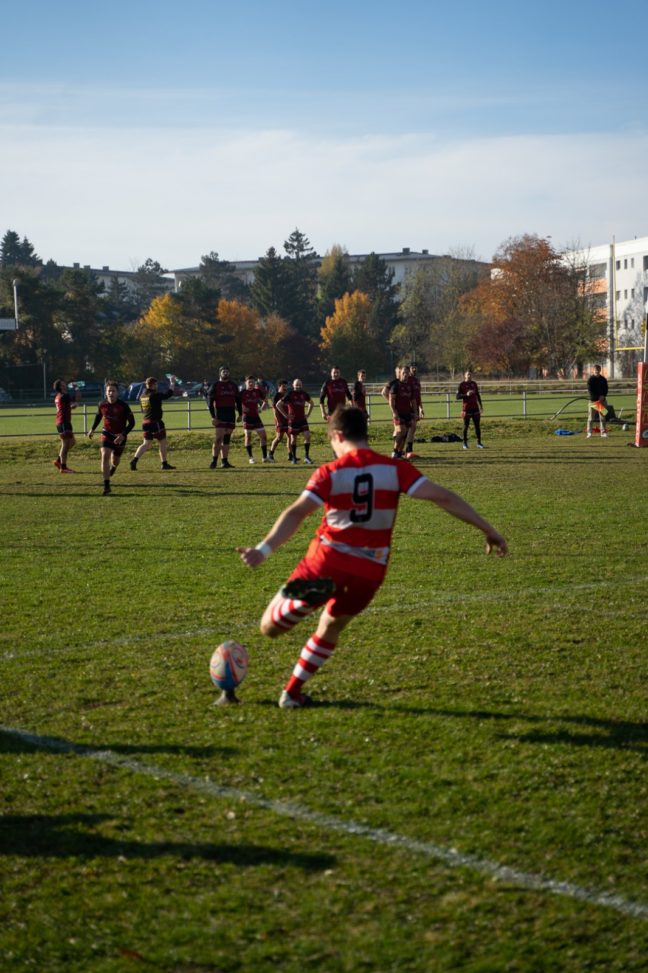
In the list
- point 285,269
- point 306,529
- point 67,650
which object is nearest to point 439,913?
point 67,650

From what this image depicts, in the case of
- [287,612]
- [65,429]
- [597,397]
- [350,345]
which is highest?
[350,345]

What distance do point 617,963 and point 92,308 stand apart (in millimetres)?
84301

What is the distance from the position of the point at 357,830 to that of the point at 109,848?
1.12 m

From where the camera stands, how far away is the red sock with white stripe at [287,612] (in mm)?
6441

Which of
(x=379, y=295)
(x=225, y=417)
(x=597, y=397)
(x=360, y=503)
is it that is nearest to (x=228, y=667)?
(x=360, y=503)

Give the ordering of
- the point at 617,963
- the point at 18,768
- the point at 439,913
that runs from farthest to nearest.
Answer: the point at 18,768
the point at 439,913
the point at 617,963

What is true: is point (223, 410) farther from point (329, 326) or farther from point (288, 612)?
point (329, 326)

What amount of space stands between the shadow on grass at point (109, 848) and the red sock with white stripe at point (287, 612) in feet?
6.20

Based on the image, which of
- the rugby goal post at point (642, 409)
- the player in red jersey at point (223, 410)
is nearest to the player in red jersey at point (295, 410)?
the player in red jersey at point (223, 410)

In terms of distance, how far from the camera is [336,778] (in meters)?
5.41

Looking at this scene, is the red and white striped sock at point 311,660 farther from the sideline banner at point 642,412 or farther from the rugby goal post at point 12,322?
the rugby goal post at point 12,322

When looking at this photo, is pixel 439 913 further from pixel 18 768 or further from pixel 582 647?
pixel 582 647

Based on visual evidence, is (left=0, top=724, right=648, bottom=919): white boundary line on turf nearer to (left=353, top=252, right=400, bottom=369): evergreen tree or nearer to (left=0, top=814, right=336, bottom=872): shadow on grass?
(left=0, top=814, right=336, bottom=872): shadow on grass

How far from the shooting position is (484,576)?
11.1 meters
